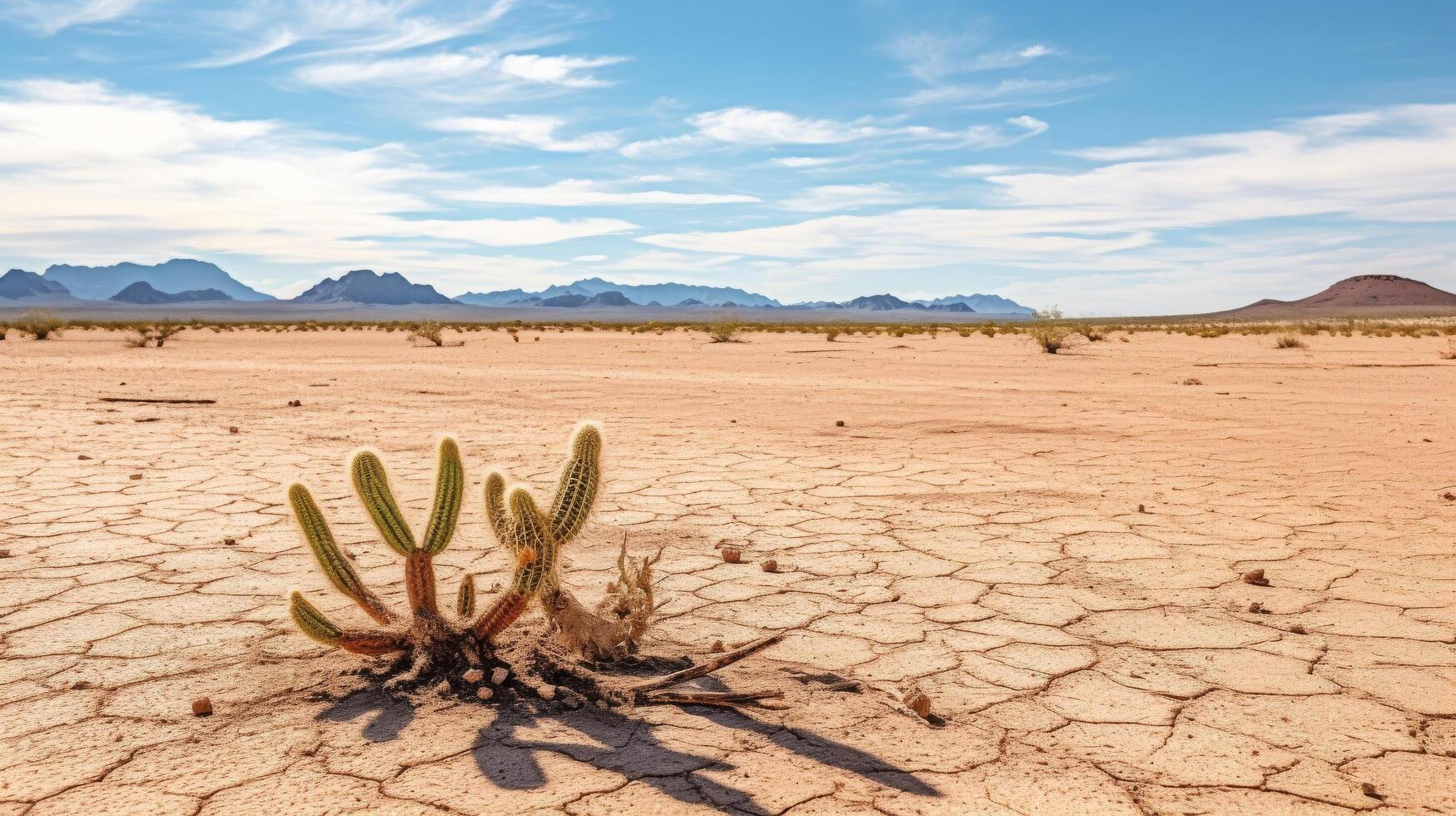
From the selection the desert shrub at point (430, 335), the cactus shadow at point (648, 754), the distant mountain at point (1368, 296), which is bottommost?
the cactus shadow at point (648, 754)

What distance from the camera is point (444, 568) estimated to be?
147 inches

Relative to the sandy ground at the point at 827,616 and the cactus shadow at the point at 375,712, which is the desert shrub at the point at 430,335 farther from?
the cactus shadow at the point at 375,712

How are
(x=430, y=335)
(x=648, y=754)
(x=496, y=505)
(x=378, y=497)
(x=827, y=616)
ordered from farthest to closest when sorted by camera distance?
(x=430, y=335) → (x=827, y=616) → (x=496, y=505) → (x=378, y=497) → (x=648, y=754)

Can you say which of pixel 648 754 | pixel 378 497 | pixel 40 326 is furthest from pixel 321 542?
pixel 40 326

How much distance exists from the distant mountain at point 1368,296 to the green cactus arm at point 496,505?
416 ft

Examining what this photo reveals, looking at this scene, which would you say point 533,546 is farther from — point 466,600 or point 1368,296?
point 1368,296

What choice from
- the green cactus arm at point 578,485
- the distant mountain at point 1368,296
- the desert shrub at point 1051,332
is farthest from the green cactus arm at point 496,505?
the distant mountain at point 1368,296

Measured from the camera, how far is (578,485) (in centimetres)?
260

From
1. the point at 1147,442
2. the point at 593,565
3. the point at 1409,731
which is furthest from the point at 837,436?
the point at 1409,731

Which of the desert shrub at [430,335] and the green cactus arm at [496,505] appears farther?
the desert shrub at [430,335]

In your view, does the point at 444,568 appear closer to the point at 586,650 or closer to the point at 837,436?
the point at 586,650

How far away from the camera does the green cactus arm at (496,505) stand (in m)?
2.61

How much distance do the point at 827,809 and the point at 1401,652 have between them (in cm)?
196

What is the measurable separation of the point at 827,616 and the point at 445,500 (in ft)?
4.29
